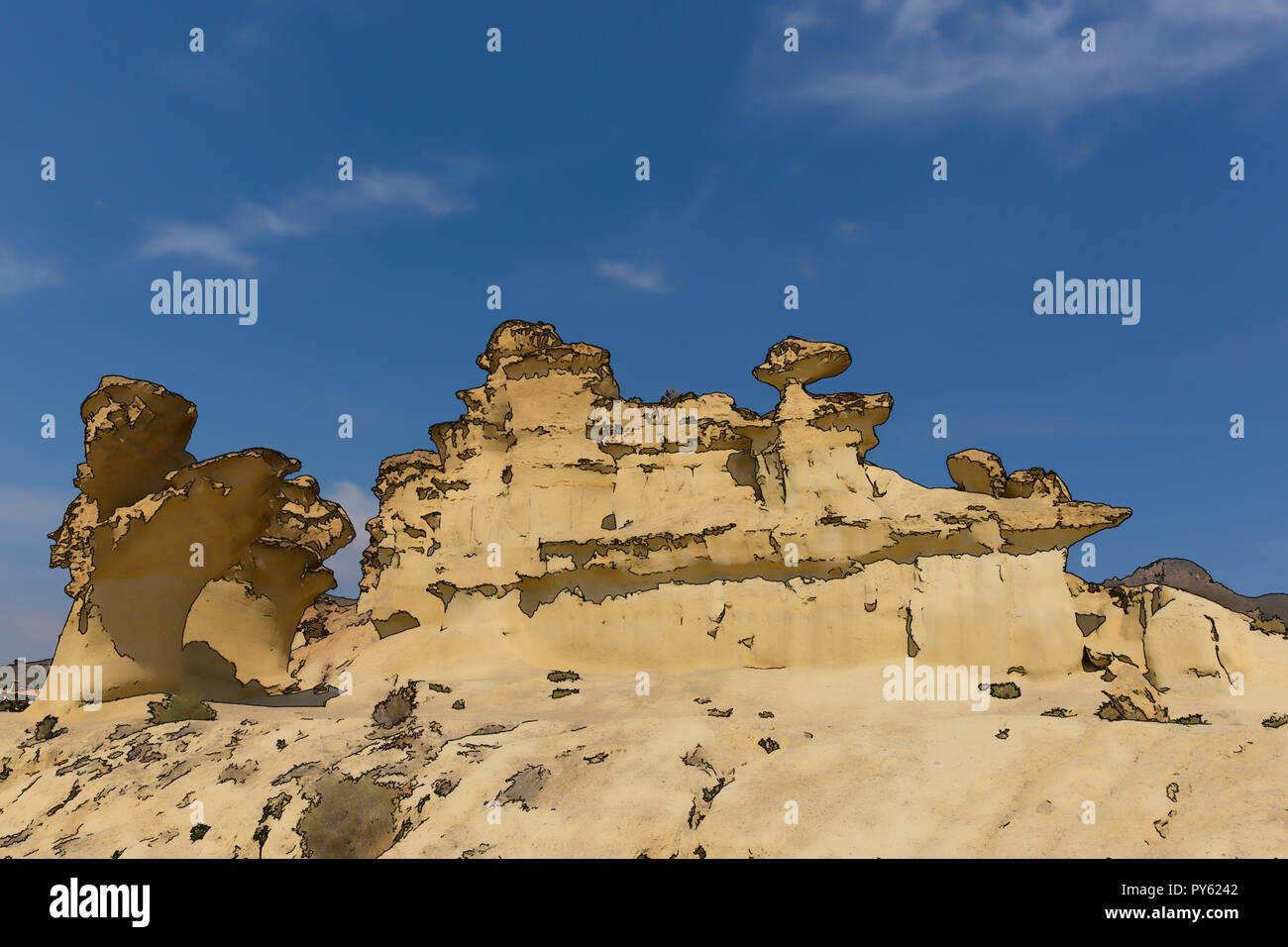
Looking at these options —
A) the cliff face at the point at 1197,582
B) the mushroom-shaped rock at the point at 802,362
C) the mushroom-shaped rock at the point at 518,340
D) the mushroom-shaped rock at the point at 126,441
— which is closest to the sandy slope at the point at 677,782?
the mushroom-shaped rock at the point at 126,441

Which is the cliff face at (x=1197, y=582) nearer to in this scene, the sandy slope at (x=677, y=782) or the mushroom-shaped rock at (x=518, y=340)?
the sandy slope at (x=677, y=782)

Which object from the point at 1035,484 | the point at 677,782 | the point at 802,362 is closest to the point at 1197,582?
the point at 1035,484

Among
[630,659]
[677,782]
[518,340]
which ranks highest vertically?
[518,340]

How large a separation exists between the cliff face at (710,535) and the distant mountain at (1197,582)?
93.9 ft

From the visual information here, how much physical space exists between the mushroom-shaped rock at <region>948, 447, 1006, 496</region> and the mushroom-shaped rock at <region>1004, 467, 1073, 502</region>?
395 mm

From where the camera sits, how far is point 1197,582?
5297 cm

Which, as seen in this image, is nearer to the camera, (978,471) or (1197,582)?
(978,471)

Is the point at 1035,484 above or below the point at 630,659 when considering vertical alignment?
above

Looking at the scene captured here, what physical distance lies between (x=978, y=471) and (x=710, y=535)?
12052 mm

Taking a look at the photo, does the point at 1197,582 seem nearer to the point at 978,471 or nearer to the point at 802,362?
the point at 978,471

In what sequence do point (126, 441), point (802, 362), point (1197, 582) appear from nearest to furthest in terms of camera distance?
1. point (126, 441)
2. point (802, 362)
3. point (1197, 582)

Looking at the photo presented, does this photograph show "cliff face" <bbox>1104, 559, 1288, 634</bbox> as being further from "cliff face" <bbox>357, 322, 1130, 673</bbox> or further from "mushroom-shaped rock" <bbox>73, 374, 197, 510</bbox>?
"mushroom-shaped rock" <bbox>73, 374, 197, 510</bbox>

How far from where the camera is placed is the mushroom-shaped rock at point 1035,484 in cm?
2959
